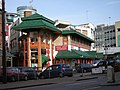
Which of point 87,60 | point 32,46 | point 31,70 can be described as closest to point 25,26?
point 32,46

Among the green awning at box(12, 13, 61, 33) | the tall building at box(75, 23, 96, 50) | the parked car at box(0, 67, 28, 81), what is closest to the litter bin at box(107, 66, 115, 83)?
the parked car at box(0, 67, 28, 81)

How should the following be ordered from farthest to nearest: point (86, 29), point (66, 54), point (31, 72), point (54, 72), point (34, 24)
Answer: point (86, 29), point (66, 54), point (34, 24), point (54, 72), point (31, 72)

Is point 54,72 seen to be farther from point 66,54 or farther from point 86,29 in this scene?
point 86,29

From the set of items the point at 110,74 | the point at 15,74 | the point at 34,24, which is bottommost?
the point at 15,74

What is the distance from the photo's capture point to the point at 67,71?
37750 millimetres

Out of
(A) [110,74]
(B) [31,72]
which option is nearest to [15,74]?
(B) [31,72]

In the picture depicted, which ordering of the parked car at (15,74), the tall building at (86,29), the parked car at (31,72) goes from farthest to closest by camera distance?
the tall building at (86,29) → the parked car at (31,72) → the parked car at (15,74)

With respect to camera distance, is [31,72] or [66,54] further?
[66,54]

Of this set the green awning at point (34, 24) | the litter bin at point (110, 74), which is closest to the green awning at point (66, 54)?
the green awning at point (34, 24)

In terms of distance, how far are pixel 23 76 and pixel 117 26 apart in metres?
94.2

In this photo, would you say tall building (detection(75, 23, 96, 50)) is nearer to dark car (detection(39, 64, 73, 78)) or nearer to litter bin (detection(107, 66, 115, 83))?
dark car (detection(39, 64, 73, 78))

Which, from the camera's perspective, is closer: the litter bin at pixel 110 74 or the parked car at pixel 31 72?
the litter bin at pixel 110 74

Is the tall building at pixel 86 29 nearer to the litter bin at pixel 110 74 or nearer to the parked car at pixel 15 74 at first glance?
the parked car at pixel 15 74

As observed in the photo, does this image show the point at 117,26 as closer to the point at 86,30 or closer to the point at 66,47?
the point at 86,30
